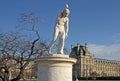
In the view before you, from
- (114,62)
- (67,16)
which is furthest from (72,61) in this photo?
(114,62)

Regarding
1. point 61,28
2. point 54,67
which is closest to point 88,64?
point 61,28

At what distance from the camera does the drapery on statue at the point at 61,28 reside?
49.7 feet

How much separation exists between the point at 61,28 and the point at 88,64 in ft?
474

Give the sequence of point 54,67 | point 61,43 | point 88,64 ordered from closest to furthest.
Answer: point 54,67
point 61,43
point 88,64

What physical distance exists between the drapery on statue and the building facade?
120 m

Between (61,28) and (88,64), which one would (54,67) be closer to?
(61,28)

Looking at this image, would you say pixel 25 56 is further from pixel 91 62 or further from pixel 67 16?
pixel 91 62

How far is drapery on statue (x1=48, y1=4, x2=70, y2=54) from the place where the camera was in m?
15.1

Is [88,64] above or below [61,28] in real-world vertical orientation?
below

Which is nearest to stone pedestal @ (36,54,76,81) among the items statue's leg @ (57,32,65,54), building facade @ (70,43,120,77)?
statue's leg @ (57,32,65,54)

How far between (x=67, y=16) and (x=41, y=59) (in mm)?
2977

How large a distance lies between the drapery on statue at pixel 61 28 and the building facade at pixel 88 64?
120210 millimetres

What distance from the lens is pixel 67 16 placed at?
15.7 m

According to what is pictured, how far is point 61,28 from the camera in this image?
15.4 m
